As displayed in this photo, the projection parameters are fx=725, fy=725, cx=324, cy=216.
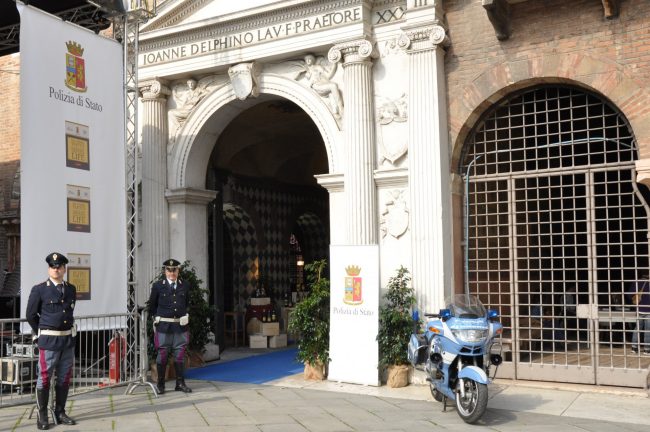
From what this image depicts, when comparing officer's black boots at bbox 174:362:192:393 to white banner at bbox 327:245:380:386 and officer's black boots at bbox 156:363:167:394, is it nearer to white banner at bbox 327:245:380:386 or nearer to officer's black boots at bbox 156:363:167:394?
officer's black boots at bbox 156:363:167:394

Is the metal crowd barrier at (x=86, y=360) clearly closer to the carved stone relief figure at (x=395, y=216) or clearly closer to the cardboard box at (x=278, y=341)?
the carved stone relief figure at (x=395, y=216)

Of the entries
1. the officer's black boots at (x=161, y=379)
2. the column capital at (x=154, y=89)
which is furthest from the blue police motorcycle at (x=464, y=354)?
the column capital at (x=154, y=89)

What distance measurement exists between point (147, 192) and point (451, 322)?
Answer: 6426 mm

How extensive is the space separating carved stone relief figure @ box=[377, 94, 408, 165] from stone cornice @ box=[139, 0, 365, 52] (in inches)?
58.9

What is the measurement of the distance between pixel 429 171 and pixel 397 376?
8.88 feet

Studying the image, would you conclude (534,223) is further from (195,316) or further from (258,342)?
(258,342)

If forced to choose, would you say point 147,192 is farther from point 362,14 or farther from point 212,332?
point 362,14

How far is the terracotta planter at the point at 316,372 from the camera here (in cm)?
995

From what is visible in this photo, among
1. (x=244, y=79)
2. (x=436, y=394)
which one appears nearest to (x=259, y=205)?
(x=244, y=79)

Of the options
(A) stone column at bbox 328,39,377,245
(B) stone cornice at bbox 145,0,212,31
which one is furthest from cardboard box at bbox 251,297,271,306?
(B) stone cornice at bbox 145,0,212,31

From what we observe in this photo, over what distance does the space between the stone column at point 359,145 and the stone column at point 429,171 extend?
0.63 meters

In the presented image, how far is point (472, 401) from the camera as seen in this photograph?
7160mm

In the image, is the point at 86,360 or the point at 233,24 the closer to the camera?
the point at 86,360

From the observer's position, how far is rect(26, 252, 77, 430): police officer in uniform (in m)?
7.34
